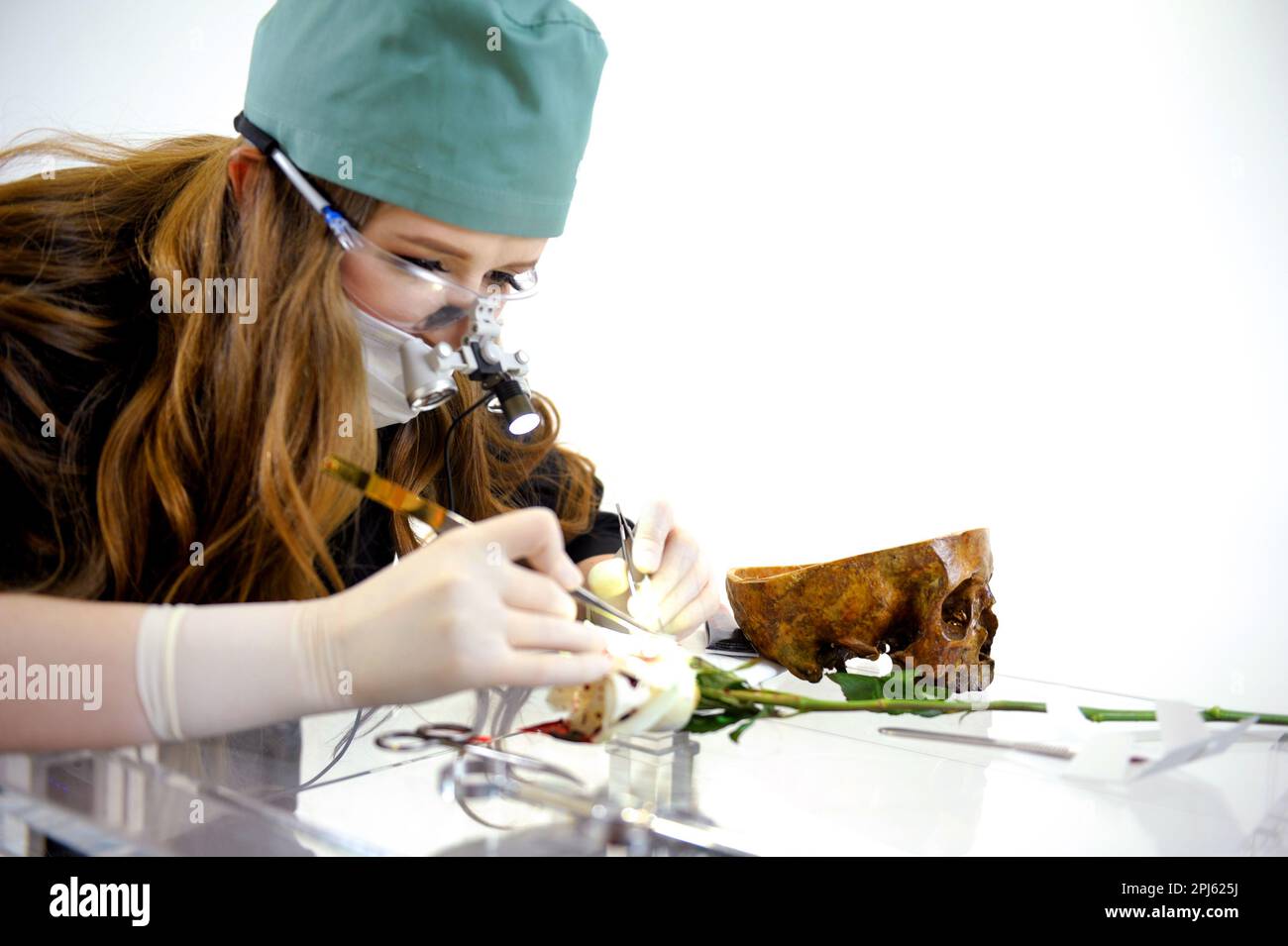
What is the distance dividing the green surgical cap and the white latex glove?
1.88 feet

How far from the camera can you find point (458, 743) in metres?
1.15

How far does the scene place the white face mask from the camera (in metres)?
1.55

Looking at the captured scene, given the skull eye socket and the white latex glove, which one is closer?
the white latex glove

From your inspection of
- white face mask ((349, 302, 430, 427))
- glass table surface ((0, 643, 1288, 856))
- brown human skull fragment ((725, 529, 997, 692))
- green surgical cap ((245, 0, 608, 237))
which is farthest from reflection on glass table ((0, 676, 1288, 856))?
green surgical cap ((245, 0, 608, 237))

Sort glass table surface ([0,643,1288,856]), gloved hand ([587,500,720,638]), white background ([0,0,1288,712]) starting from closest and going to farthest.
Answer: glass table surface ([0,643,1288,856]) → gloved hand ([587,500,720,638]) → white background ([0,0,1288,712])

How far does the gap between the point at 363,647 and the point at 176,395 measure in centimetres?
57

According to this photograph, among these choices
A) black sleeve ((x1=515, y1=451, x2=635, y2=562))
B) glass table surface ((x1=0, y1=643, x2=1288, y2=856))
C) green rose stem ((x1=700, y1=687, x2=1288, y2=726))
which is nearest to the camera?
glass table surface ((x1=0, y1=643, x2=1288, y2=856))

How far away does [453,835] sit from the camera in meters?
0.98

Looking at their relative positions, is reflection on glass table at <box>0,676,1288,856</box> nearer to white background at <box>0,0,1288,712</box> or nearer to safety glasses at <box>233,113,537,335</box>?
safety glasses at <box>233,113,537,335</box>

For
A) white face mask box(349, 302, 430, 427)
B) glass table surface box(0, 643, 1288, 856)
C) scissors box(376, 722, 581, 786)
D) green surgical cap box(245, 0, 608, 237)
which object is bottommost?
glass table surface box(0, 643, 1288, 856)

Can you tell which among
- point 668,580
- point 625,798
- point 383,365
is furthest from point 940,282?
point 625,798

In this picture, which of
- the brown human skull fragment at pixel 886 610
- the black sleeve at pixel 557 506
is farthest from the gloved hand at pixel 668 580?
the black sleeve at pixel 557 506

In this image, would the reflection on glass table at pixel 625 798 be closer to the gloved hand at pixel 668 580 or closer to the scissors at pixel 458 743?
the scissors at pixel 458 743
